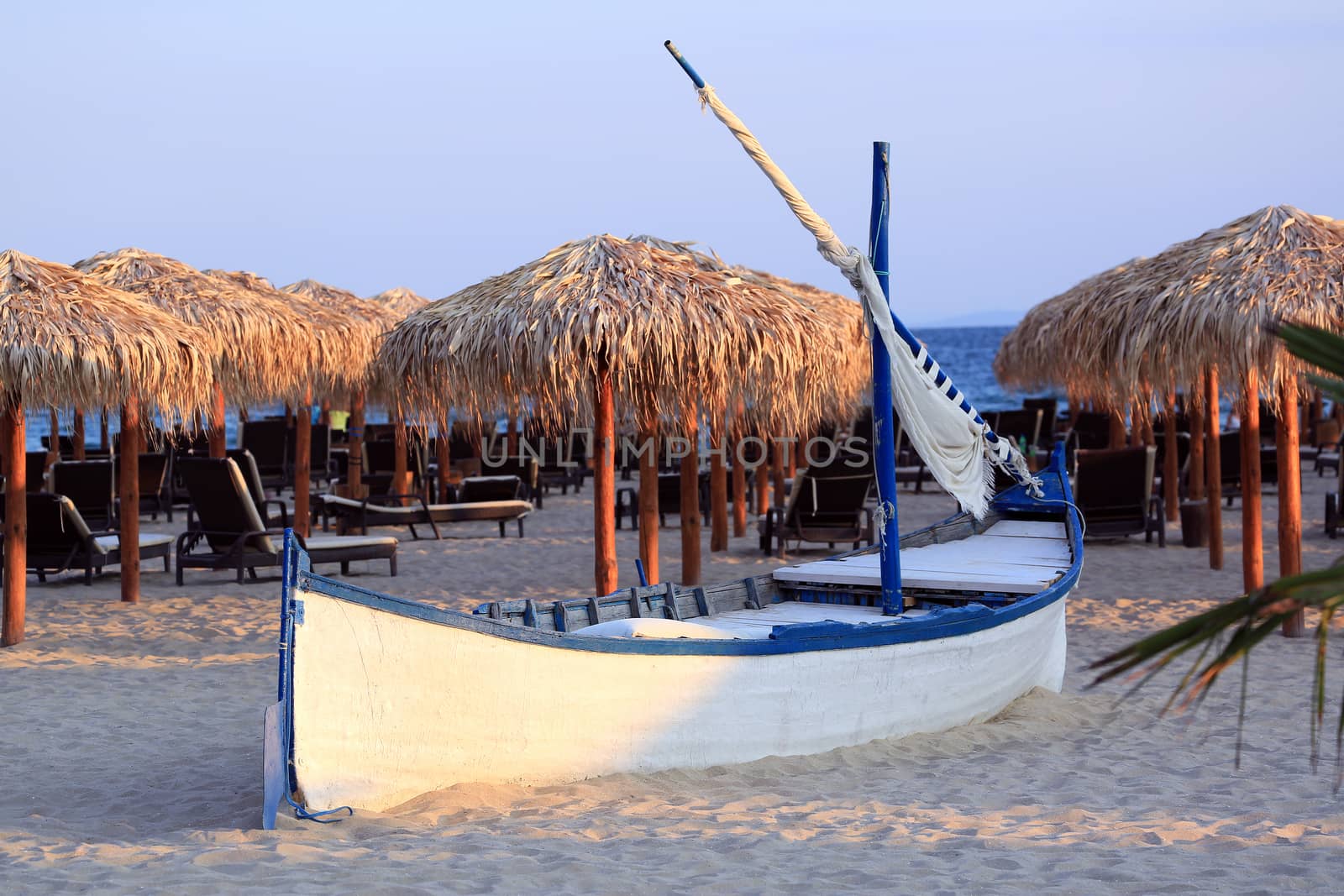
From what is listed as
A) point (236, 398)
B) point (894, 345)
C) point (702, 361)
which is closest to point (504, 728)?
point (894, 345)

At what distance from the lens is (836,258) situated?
6.06 metres

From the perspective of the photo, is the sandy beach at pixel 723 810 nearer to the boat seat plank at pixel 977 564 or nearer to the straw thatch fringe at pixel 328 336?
the boat seat plank at pixel 977 564

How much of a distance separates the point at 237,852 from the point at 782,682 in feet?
7.25

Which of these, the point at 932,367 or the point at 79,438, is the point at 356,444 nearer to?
the point at 79,438

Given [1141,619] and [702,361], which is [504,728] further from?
[1141,619]

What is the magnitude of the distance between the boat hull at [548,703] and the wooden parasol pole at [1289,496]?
3.46 m

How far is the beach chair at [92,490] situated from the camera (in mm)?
12219

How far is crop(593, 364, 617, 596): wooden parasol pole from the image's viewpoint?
26.8 feet

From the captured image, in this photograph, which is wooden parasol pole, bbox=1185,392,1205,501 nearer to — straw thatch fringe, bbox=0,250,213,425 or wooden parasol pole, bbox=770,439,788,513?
wooden parasol pole, bbox=770,439,788,513

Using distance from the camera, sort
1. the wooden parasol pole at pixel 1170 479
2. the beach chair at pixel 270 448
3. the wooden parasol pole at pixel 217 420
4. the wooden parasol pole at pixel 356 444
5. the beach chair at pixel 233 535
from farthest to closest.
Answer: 1. the beach chair at pixel 270 448
2. the wooden parasol pole at pixel 356 444
3. the wooden parasol pole at pixel 1170 479
4. the wooden parasol pole at pixel 217 420
5. the beach chair at pixel 233 535

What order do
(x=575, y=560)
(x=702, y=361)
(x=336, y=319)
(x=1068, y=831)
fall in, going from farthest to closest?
(x=336, y=319)
(x=575, y=560)
(x=702, y=361)
(x=1068, y=831)

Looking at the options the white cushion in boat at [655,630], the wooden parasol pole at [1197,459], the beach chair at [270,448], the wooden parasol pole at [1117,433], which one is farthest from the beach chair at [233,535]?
the wooden parasol pole at [1117,433]

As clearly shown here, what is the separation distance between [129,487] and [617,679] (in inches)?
229

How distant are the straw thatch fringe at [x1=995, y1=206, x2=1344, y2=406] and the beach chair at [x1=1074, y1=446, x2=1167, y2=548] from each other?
2410 mm
